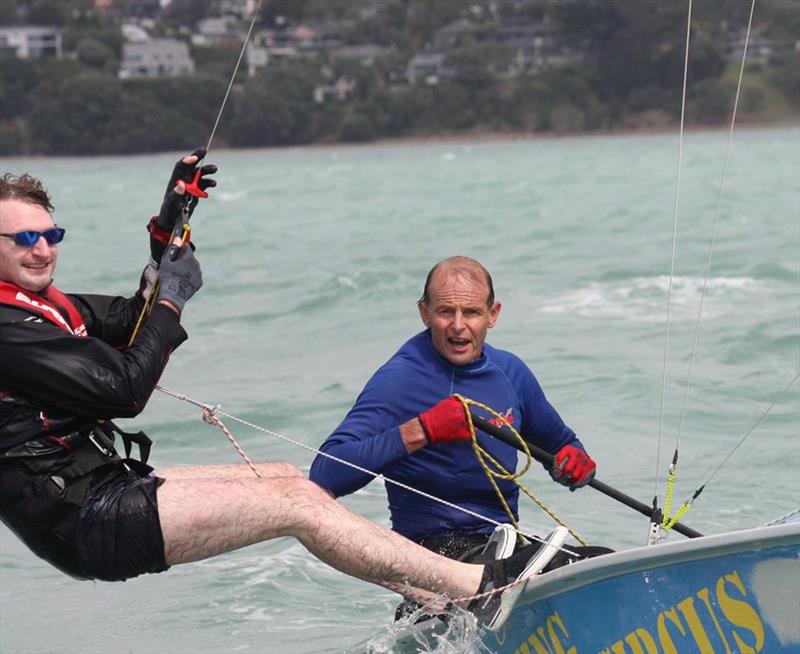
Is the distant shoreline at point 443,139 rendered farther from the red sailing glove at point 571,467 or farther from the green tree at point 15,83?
the red sailing glove at point 571,467

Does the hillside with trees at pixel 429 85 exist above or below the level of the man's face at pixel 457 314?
above

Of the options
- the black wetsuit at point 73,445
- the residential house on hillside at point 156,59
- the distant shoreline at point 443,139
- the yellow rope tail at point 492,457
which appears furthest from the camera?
the residential house on hillside at point 156,59

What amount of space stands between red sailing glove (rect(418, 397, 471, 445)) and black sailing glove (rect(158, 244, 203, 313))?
651 millimetres

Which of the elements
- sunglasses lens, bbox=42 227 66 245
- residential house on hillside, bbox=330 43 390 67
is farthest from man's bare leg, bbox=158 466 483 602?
residential house on hillside, bbox=330 43 390 67

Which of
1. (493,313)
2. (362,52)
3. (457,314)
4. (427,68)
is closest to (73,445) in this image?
(457,314)

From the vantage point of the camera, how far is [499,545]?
12.9 ft

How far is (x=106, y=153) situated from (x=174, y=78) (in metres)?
6.42

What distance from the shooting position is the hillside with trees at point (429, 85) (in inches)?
3108

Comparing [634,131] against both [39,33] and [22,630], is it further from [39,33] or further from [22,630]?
[22,630]

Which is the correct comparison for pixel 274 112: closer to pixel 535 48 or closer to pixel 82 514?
pixel 535 48

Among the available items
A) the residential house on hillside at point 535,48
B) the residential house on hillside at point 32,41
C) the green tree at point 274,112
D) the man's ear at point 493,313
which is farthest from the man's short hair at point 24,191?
the residential house on hillside at point 32,41

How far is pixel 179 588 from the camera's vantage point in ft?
19.8

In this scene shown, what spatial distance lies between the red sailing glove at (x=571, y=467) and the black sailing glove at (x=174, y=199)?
1.15m

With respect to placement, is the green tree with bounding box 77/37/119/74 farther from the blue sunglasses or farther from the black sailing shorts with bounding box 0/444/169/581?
the black sailing shorts with bounding box 0/444/169/581
